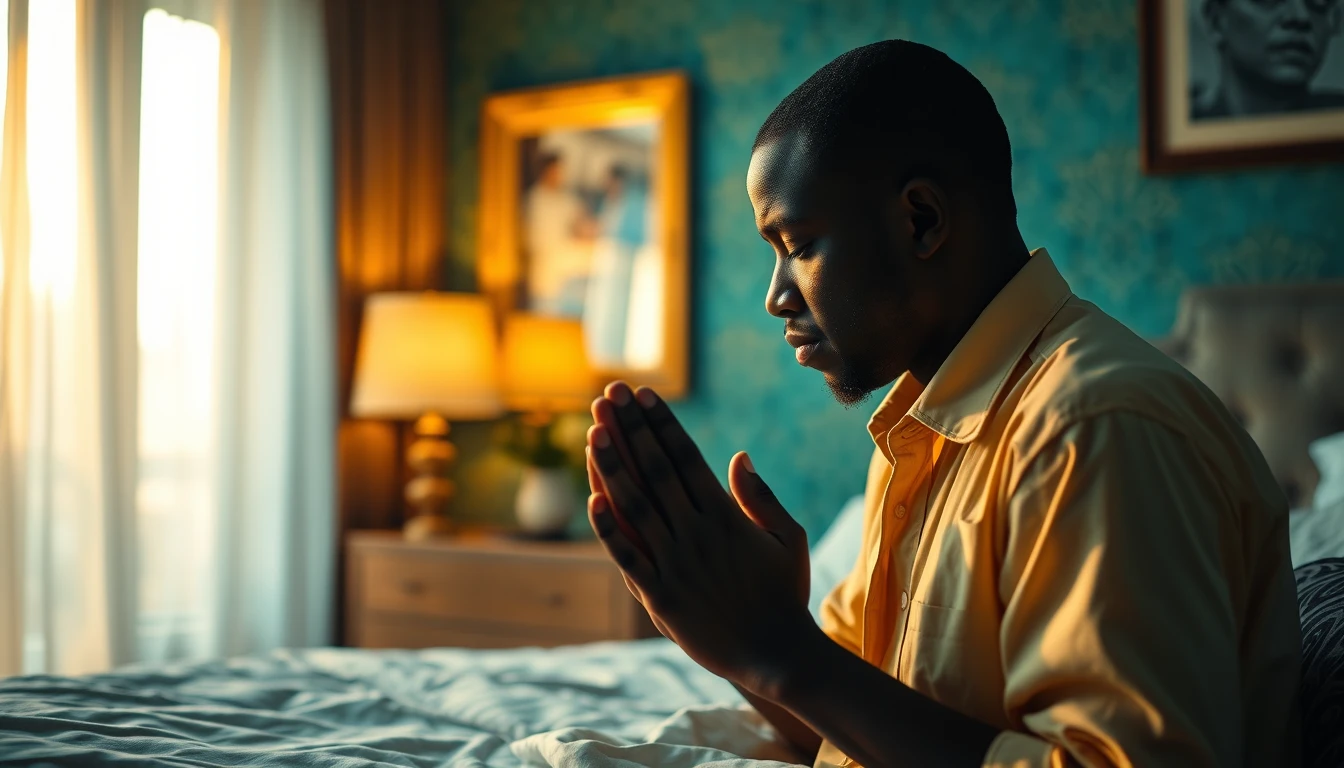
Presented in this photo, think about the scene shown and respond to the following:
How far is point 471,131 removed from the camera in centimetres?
406

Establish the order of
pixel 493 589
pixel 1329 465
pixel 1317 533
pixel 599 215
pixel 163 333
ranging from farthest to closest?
1. pixel 599 215
2. pixel 493 589
3. pixel 163 333
4. pixel 1329 465
5. pixel 1317 533

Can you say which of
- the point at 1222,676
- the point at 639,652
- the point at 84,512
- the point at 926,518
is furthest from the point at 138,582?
Result: the point at 1222,676

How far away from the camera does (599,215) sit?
3.72 m

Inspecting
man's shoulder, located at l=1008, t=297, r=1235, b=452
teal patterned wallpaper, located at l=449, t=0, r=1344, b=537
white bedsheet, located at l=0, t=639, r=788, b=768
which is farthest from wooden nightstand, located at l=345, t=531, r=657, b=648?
man's shoulder, located at l=1008, t=297, r=1235, b=452

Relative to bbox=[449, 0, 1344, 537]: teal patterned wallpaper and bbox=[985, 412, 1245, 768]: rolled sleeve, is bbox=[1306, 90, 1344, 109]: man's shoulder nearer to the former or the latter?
bbox=[449, 0, 1344, 537]: teal patterned wallpaper

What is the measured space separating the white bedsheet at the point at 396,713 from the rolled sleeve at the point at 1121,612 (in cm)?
42

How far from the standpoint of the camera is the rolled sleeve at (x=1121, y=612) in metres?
0.77

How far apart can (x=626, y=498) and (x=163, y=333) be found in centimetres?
260

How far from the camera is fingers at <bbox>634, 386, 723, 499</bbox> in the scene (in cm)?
94

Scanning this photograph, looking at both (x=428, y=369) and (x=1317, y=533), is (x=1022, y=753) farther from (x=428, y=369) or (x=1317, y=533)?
(x=428, y=369)

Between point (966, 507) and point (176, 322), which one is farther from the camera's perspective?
point (176, 322)

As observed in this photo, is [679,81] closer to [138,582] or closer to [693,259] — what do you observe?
[693,259]

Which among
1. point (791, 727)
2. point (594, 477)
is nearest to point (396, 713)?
point (791, 727)

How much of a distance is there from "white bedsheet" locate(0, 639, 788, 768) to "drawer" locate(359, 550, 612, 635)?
96 centimetres
